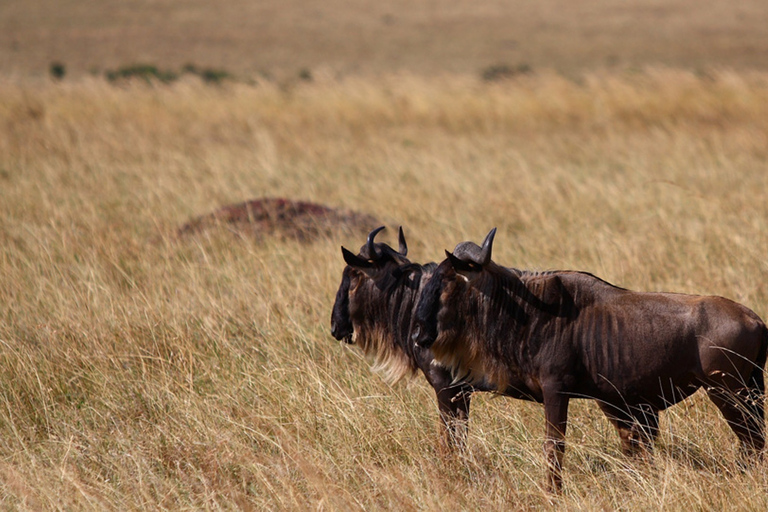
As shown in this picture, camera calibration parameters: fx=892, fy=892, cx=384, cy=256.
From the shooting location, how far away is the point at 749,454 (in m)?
3.59

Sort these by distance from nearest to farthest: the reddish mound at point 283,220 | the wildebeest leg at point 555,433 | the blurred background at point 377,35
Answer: the wildebeest leg at point 555,433 → the reddish mound at point 283,220 → the blurred background at point 377,35

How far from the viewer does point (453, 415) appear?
3873mm

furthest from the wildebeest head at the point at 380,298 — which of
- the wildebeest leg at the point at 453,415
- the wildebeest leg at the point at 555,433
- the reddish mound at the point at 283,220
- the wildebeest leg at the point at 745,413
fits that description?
the reddish mound at the point at 283,220

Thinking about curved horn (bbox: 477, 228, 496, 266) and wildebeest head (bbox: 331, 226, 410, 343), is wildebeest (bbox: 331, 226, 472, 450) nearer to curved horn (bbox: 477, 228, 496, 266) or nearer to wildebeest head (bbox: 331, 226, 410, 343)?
wildebeest head (bbox: 331, 226, 410, 343)

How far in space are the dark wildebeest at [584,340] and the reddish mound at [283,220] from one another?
403 centimetres

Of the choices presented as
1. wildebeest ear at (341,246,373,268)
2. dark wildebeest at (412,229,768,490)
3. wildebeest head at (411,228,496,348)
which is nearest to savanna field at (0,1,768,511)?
dark wildebeest at (412,229,768,490)

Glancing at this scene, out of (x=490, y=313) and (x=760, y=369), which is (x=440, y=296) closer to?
(x=490, y=313)

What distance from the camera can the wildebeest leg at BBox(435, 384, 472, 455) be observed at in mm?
3814

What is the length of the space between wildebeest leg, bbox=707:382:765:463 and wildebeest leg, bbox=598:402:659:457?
342 mm

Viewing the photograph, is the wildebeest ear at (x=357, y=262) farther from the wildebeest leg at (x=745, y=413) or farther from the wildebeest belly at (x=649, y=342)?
the wildebeest leg at (x=745, y=413)

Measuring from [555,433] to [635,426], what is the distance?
1.58 ft

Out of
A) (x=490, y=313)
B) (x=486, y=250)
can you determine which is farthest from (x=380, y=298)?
(x=486, y=250)

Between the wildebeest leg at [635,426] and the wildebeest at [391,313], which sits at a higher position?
the wildebeest at [391,313]

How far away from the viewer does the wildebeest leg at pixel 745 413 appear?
342 centimetres
